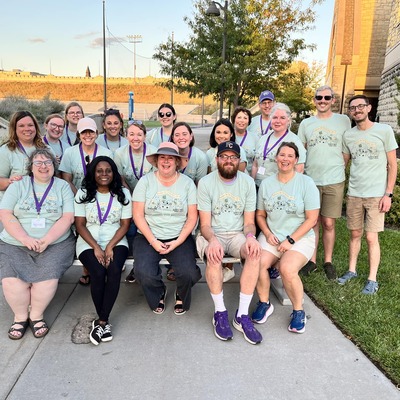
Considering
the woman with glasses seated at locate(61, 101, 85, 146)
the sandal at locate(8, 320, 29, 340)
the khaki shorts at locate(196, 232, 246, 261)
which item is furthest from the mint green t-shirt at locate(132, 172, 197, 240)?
the woman with glasses seated at locate(61, 101, 85, 146)

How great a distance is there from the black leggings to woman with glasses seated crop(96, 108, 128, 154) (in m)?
1.63

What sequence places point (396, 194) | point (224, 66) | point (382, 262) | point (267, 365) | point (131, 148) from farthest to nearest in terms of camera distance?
point (224, 66) < point (396, 194) < point (382, 262) < point (131, 148) < point (267, 365)

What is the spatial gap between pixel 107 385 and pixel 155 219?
1.54 meters

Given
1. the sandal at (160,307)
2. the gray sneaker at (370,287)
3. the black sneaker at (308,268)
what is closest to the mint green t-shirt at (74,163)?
the sandal at (160,307)

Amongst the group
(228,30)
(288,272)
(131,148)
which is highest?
(228,30)

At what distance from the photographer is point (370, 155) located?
→ 4039 millimetres

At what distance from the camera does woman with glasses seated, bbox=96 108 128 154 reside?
14.6 ft

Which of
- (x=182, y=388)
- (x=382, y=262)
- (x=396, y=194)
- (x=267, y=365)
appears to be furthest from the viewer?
(x=396, y=194)

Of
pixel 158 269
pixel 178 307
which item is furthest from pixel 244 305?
pixel 158 269

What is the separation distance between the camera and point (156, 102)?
90.3 meters

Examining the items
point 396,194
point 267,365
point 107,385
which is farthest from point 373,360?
point 396,194

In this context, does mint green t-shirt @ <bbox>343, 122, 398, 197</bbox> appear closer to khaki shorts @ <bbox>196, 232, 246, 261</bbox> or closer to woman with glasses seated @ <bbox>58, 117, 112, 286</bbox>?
khaki shorts @ <bbox>196, 232, 246, 261</bbox>

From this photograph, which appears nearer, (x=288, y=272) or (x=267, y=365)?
(x=267, y=365)

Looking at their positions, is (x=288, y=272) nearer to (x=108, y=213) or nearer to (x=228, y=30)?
(x=108, y=213)
